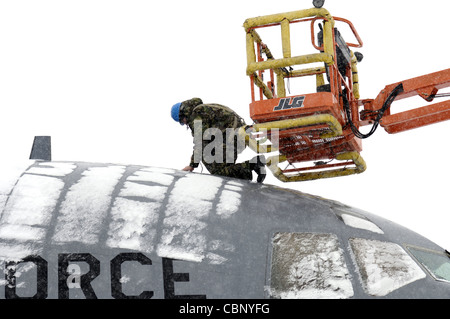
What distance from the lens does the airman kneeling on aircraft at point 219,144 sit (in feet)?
39.0

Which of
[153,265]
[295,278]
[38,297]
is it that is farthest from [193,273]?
[38,297]

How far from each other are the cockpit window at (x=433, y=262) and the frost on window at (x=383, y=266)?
0.72 feet

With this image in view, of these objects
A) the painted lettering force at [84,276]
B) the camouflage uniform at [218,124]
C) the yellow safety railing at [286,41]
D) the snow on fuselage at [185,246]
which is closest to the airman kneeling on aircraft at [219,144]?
the camouflage uniform at [218,124]

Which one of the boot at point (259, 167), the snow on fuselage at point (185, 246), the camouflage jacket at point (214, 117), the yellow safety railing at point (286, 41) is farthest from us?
the camouflage jacket at point (214, 117)

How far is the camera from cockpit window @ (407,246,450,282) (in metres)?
8.79

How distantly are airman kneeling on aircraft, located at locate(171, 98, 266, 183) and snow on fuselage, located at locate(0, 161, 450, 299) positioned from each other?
7.11 feet

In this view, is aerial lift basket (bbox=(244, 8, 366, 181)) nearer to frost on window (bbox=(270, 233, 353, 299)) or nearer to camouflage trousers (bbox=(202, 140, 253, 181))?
camouflage trousers (bbox=(202, 140, 253, 181))

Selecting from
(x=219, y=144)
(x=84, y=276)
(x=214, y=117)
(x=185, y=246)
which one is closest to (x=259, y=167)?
(x=219, y=144)

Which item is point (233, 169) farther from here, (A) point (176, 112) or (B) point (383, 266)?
(B) point (383, 266)

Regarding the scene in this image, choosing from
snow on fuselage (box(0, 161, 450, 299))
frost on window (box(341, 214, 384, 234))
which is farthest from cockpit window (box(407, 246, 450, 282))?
frost on window (box(341, 214, 384, 234))

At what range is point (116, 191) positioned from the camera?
9.28m
